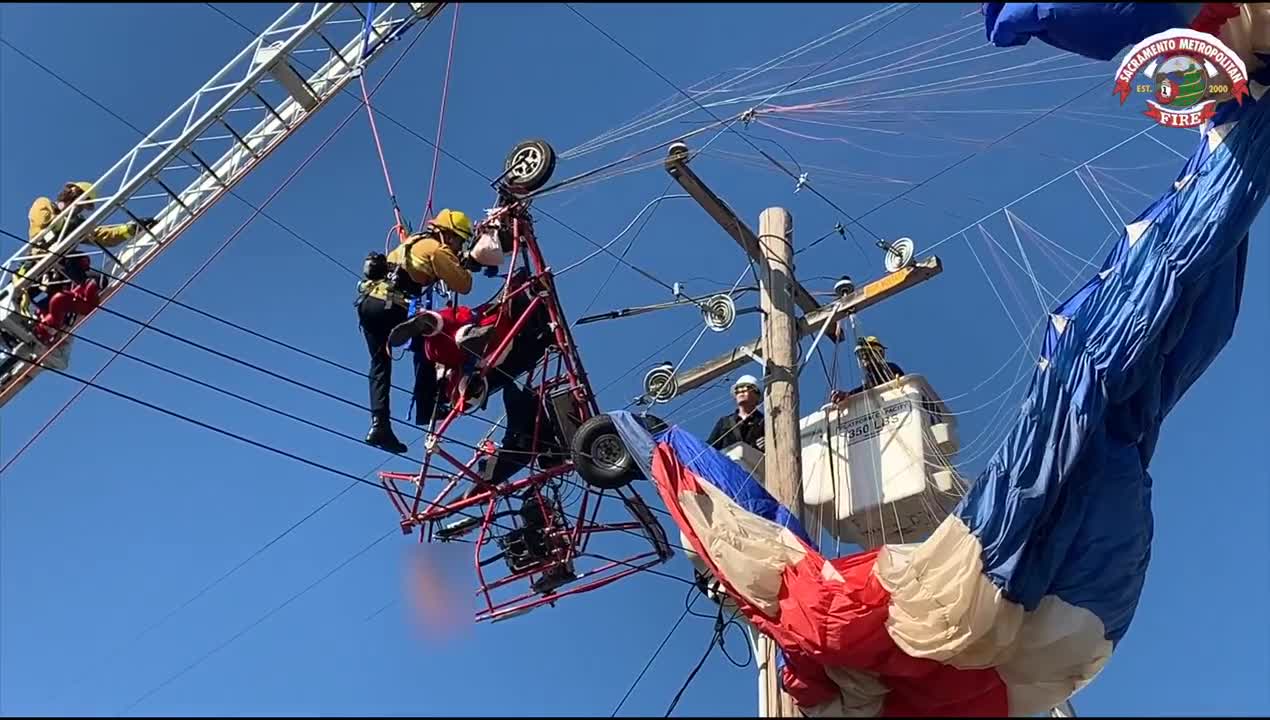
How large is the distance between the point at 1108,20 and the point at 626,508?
568cm

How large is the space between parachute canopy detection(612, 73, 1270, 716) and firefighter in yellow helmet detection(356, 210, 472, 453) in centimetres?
397

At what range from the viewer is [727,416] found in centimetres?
1165

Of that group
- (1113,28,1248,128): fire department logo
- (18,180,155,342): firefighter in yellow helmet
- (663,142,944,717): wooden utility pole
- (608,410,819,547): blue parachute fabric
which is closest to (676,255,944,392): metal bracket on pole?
(663,142,944,717): wooden utility pole

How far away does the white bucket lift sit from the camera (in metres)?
10.1

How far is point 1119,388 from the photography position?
745 centimetres

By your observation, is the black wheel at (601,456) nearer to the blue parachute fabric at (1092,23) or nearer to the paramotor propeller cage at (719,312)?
the paramotor propeller cage at (719,312)

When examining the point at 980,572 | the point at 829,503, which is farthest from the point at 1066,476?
the point at 829,503

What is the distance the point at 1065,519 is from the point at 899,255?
3.67 metres

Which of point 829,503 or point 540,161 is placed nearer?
point 829,503

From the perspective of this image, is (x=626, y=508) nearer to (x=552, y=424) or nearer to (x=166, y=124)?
(x=552, y=424)

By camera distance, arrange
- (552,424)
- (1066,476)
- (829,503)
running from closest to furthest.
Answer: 1. (1066,476)
2. (829,503)
3. (552,424)

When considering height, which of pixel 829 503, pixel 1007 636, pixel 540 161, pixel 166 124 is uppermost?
pixel 166 124

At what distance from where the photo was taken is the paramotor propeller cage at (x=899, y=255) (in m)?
10.8

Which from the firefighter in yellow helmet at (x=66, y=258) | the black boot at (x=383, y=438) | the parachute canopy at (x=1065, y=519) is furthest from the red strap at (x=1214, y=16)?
the firefighter in yellow helmet at (x=66, y=258)
